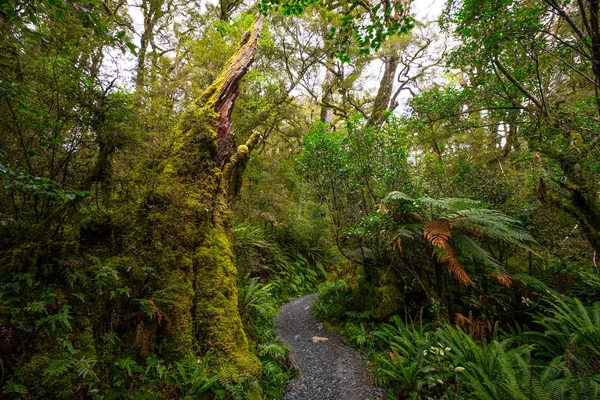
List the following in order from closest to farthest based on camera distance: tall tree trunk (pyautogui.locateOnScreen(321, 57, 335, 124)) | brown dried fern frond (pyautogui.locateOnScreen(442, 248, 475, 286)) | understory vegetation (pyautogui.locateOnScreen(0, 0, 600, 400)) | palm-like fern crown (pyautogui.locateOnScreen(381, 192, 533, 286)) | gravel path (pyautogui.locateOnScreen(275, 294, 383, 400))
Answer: understory vegetation (pyautogui.locateOnScreen(0, 0, 600, 400))
gravel path (pyautogui.locateOnScreen(275, 294, 383, 400))
brown dried fern frond (pyautogui.locateOnScreen(442, 248, 475, 286))
palm-like fern crown (pyautogui.locateOnScreen(381, 192, 533, 286))
tall tree trunk (pyautogui.locateOnScreen(321, 57, 335, 124))

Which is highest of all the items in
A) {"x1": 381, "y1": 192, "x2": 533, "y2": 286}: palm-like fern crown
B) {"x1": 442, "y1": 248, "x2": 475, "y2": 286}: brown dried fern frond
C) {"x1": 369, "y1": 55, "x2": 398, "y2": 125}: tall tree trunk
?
{"x1": 369, "y1": 55, "x2": 398, "y2": 125}: tall tree trunk

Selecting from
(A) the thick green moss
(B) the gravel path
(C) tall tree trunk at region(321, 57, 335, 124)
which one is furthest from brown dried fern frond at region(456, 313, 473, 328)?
(C) tall tree trunk at region(321, 57, 335, 124)

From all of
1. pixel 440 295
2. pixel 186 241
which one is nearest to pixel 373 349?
pixel 440 295

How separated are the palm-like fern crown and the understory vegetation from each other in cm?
4

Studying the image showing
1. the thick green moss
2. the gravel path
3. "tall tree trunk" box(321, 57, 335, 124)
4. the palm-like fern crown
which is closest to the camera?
the thick green moss

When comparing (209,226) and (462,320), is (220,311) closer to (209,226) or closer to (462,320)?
(209,226)

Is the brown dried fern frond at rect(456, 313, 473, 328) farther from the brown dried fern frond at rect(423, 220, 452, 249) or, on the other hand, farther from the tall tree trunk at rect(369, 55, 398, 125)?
the tall tree trunk at rect(369, 55, 398, 125)

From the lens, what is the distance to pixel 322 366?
435 cm

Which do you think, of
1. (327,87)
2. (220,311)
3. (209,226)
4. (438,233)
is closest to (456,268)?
(438,233)

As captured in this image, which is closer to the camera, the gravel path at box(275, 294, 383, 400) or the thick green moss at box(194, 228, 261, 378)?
the thick green moss at box(194, 228, 261, 378)

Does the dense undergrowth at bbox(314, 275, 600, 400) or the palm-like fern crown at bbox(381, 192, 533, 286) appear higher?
the palm-like fern crown at bbox(381, 192, 533, 286)

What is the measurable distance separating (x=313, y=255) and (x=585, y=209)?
8270 mm

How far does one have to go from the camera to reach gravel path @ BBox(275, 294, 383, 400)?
364 cm

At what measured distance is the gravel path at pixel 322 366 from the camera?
3641mm
